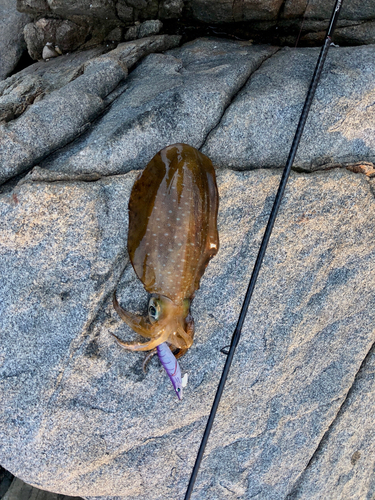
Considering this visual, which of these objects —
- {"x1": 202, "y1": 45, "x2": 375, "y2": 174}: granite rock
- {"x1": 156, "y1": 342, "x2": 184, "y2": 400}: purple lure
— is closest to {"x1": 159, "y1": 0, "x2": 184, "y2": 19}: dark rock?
{"x1": 202, "y1": 45, "x2": 375, "y2": 174}: granite rock

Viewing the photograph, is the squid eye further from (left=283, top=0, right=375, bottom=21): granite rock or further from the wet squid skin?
(left=283, top=0, right=375, bottom=21): granite rock

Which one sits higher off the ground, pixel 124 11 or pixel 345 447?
pixel 124 11

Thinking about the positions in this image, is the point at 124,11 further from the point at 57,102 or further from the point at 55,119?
the point at 55,119

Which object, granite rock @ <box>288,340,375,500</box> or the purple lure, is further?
granite rock @ <box>288,340,375,500</box>

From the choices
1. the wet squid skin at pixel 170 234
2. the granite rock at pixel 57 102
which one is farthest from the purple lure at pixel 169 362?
the granite rock at pixel 57 102

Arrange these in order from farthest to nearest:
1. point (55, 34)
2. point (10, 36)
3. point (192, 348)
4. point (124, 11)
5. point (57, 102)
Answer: point (10, 36) → point (55, 34) → point (124, 11) → point (192, 348) → point (57, 102)

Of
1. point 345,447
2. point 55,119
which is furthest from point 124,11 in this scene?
point 345,447

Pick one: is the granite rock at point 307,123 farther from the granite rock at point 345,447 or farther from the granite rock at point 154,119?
the granite rock at point 345,447
